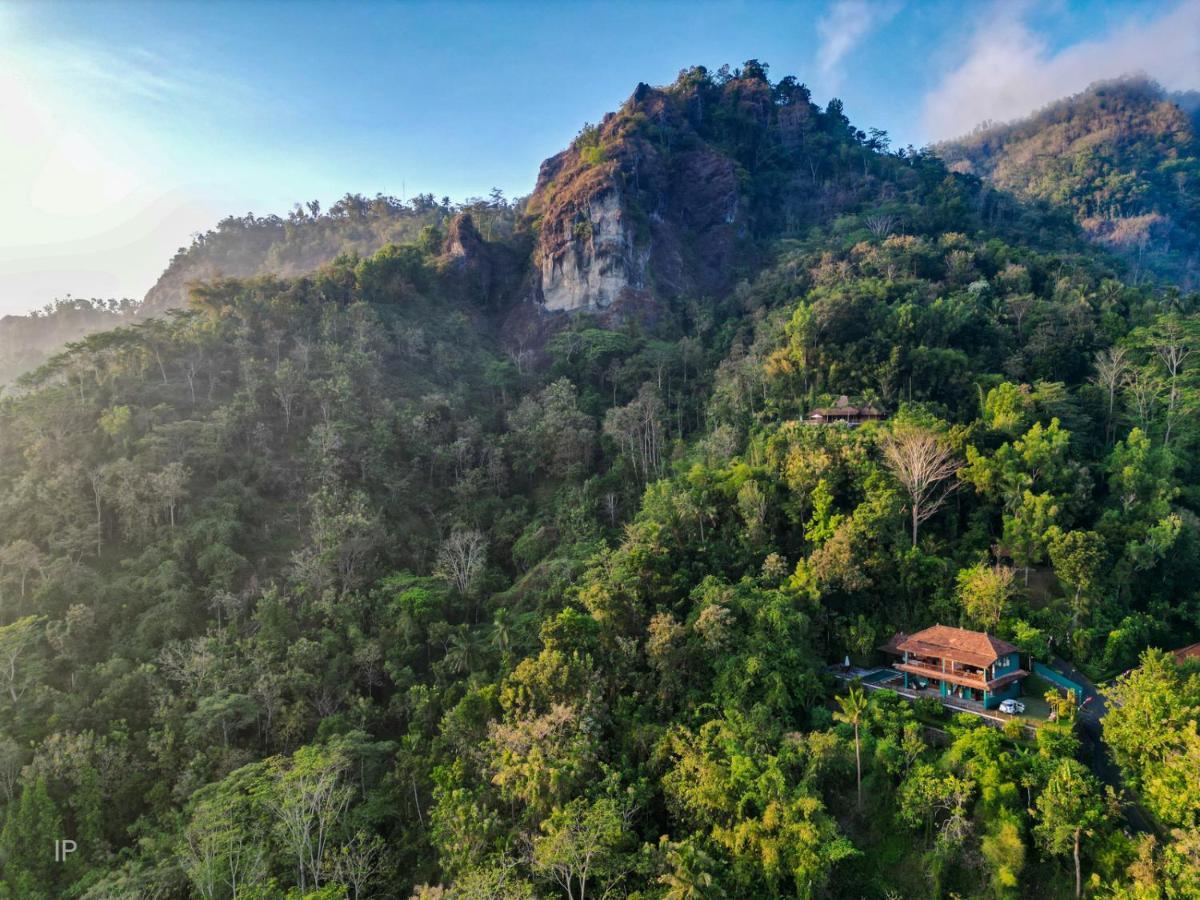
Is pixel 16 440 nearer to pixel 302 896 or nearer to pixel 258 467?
pixel 258 467

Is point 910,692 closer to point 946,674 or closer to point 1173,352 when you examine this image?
point 946,674

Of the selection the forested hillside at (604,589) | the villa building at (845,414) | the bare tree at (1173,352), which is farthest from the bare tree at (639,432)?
the bare tree at (1173,352)

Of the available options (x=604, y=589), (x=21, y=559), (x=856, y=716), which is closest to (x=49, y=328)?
(x=21, y=559)

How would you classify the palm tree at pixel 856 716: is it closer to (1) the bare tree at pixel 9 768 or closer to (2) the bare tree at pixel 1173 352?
(2) the bare tree at pixel 1173 352

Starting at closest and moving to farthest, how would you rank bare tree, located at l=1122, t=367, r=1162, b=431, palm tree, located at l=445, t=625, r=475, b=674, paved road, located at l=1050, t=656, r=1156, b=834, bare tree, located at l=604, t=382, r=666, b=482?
paved road, located at l=1050, t=656, r=1156, b=834
palm tree, located at l=445, t=625, r=475, b=674
bare tree, located at l=1122, t=367, r=1162, b=431
bare tree, located at l=604, t=382, r=666, b=482

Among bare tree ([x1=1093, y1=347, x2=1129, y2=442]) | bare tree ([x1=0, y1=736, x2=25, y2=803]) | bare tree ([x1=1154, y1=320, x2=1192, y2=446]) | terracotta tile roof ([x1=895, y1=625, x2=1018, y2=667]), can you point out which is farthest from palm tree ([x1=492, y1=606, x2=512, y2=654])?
bare tree ([x1=1154, y1=320, x2=1192, y2=446])

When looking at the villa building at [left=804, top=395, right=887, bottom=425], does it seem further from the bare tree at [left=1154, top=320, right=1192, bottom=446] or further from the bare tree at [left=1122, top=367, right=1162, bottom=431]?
the bare tree at [left=1154, top=320, right=1192, bottom=446]
